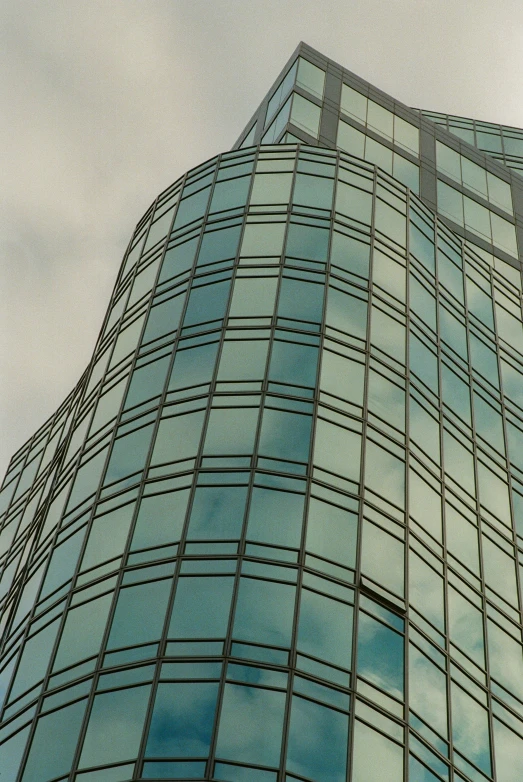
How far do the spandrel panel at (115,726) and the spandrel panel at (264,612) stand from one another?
2.50 m

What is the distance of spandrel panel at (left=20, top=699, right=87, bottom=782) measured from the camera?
22.3 meters

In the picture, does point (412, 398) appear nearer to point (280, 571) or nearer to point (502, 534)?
point (502, 534)

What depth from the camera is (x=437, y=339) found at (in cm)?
3553

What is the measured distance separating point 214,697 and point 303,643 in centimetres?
250

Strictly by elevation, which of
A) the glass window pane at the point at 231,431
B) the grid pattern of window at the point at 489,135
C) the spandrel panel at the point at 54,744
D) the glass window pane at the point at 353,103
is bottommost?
the spandrel panel at the point at 54,744

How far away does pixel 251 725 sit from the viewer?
21984 mm

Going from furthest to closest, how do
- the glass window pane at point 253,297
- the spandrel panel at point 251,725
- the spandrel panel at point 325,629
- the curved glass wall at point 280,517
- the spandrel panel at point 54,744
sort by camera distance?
the glass window pane at point 253,297 < the spandrel panel at point 325,629 < the curved glass wall at point 280,517 < the spandrel panel at point 54,744 < the spandrel panel at point 251,725

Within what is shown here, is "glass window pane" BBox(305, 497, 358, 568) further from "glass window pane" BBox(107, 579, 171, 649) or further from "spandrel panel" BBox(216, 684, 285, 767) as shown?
"spandrel panel" BBox(216, 684, 285, 767)

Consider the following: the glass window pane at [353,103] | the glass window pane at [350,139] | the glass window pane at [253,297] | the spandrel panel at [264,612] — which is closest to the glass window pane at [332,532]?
the spandrel panel at [264,612]

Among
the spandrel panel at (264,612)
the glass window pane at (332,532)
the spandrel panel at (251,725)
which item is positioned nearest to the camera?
the spandrel panel at (251,725)

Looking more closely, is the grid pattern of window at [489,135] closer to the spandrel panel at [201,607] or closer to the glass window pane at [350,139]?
the glass window pane at [350,139]

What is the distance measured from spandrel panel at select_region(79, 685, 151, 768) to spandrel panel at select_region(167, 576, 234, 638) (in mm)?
1605

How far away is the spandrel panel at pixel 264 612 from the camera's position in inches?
930

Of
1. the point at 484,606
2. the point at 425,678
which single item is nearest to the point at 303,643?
the point at 425,678
